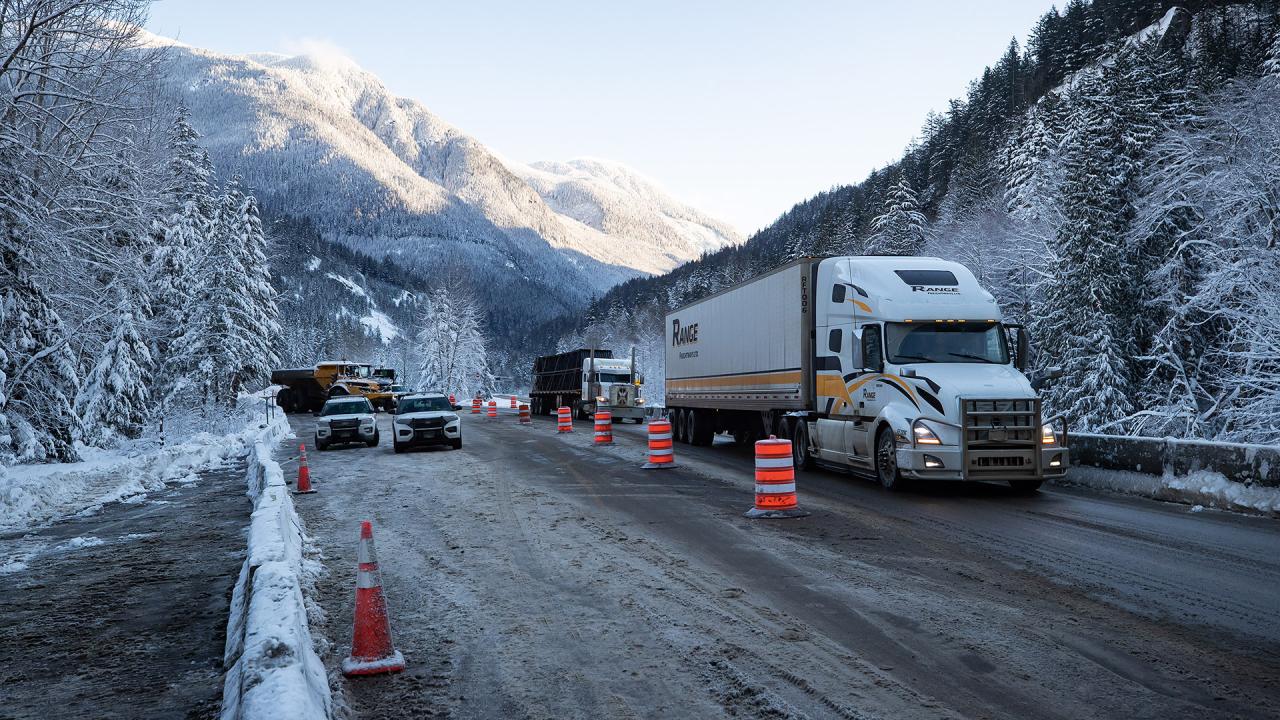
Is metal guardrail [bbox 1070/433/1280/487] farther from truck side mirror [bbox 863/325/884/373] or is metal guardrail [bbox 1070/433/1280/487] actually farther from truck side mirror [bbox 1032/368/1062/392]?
truck side mirror [bbox 1032/368/1062/392]

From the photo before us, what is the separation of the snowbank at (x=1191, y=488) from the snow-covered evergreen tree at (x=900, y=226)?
127ft

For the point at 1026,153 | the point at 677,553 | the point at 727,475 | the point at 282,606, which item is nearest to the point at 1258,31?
the point at 1026,153

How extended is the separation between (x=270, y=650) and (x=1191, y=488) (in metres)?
13.1

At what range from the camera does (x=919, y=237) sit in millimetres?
54031

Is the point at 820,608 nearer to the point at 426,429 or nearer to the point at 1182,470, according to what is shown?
the point at 1182,470

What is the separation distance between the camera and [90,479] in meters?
17.2

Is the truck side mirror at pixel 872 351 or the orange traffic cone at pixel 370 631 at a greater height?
the truck side mirror at pixel 872 351

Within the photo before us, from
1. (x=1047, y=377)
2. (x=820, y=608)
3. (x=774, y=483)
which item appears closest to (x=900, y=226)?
(x=1047, y=377)

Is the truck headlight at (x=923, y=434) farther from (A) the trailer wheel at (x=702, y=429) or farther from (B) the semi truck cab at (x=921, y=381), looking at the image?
(A) the trailer wheel at (x=702, y=429)

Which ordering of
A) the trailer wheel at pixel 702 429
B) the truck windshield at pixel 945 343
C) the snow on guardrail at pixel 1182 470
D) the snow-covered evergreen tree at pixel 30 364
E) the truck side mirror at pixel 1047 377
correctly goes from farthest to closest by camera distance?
the truck side mirror at pixel 1047 377 < the trailer wheel at pixel 702 429 < the snow-covered evergreen tree at pixel 30 364 < the truck windshield at pixel 945 343 < the snow on guardrail at pixel 1182 470

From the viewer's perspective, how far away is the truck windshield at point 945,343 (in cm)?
1423

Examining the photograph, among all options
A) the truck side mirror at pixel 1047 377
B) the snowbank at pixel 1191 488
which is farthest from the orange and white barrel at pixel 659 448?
the truck side mirror at pixel 1047 377

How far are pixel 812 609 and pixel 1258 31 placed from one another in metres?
74.4

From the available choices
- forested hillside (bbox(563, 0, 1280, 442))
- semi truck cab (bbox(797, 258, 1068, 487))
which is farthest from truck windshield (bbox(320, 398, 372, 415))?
forested hillside (bbox(563, 0, 1280, 442))
